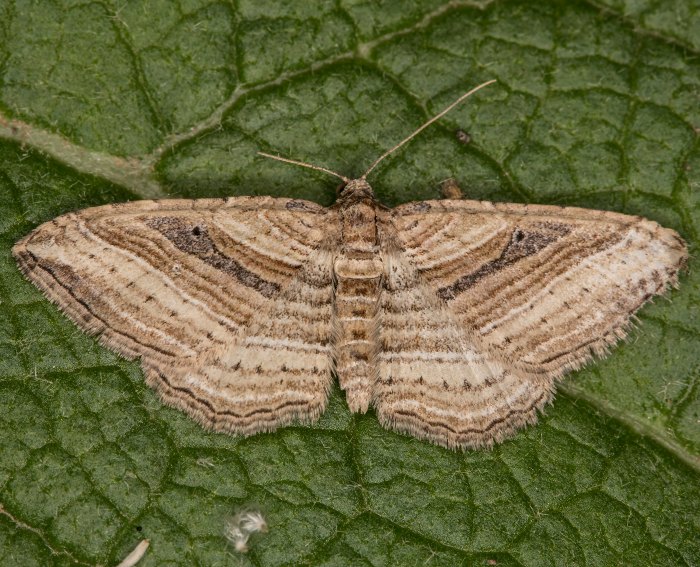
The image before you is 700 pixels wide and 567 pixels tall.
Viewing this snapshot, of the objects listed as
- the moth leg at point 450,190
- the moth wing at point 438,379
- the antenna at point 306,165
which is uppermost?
the antenna at point 306,165

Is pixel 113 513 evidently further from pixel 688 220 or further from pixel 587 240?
pixel 688 220

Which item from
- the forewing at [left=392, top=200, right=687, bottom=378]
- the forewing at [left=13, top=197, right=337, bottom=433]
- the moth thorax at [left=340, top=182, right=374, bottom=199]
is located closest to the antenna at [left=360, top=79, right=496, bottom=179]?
the moth thorax at [left=340, top=182, right=374, bottom=199]

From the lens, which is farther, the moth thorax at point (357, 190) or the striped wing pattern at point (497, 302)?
the moth thorax at point (357, 190)

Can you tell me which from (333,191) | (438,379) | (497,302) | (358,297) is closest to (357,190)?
(333,191)

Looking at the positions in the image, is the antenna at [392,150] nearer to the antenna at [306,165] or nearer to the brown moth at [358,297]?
the antenna at [306,165]

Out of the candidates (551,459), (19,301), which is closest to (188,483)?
(19,301)

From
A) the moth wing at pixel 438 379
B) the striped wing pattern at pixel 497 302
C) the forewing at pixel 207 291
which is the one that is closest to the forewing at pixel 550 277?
the striped wing pattern at pixel 497 302

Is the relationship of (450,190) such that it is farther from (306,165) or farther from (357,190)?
(306,165)
